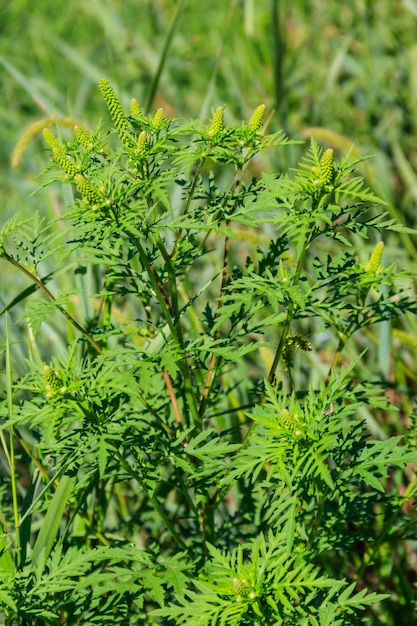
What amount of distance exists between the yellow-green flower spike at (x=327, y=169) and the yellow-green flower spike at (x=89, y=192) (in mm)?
320

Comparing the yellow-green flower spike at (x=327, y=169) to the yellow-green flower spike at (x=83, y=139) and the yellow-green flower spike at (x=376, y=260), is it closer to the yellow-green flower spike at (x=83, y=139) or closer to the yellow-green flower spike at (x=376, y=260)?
the yellow-green flower spike at (x=376, y=260)

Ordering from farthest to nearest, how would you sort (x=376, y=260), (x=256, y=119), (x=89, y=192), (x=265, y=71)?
(x=265, y=71)
(x=376, y=260)
(x=256, y=119)
(x=89, y=192)

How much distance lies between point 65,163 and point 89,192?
0.07 meters

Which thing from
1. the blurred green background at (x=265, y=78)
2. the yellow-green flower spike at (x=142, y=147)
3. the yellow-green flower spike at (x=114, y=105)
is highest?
the blurred green background at (x=265, y=78)

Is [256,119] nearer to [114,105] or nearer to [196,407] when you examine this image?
[114,105]

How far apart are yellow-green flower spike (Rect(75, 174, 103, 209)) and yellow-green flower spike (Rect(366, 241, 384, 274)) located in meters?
0.48

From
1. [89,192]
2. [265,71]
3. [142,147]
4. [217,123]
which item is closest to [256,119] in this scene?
[217,123]

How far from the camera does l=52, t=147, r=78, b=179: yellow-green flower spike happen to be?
1150 millimetres

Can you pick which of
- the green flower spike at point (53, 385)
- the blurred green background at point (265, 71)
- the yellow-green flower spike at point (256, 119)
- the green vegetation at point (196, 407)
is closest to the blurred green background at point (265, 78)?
the blurred green background at point (265, 71)

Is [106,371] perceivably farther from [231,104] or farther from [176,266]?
[231,104]

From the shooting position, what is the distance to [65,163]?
45.3 inches

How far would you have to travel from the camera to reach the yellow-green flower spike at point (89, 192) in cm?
111

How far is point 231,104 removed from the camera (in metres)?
3.36

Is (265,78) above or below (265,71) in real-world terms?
below
